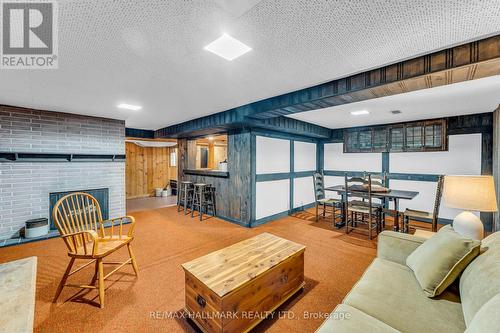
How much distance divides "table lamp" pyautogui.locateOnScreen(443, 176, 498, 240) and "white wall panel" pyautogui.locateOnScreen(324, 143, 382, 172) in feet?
12.1

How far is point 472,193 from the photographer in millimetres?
1944

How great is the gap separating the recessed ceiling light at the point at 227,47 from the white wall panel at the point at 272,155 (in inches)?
103

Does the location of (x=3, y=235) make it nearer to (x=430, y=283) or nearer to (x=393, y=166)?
(x=430, y=283)

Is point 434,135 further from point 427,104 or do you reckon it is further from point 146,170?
point 146,170

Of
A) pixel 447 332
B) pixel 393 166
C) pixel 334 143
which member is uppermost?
pixel 334 143

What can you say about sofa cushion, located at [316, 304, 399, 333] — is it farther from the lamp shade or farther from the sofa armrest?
the lamp shade

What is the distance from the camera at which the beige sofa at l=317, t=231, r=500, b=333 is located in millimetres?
1055

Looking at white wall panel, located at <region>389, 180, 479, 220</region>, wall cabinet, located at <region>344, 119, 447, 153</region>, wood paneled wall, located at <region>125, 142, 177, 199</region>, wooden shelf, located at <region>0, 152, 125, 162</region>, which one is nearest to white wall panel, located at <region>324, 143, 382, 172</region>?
wall cabinet, located at <region>344, 119, 447, 153</region>

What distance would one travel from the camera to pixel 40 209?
3732 mm

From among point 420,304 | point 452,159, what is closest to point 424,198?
point 452,159

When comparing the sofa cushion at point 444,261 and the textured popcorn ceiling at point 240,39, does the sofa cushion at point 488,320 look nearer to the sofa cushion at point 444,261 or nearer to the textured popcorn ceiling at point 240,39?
the sofa cushion at point 444,261

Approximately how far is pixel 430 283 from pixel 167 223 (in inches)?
169

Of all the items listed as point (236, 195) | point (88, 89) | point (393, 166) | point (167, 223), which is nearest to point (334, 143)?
point (393, 166)

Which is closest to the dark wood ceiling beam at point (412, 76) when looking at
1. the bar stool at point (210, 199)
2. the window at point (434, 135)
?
the bar stool at point (210, 199)
